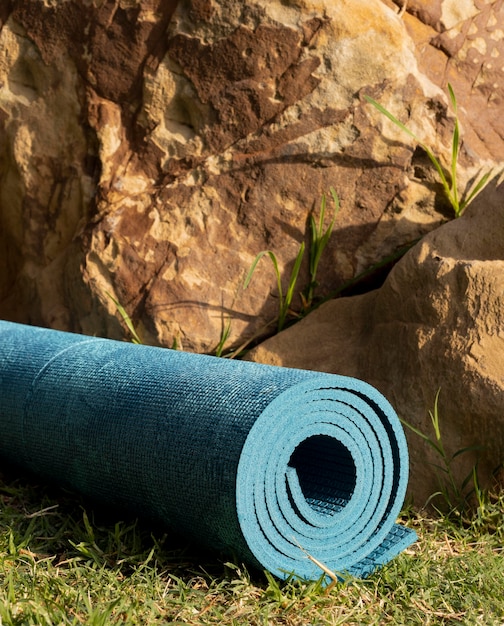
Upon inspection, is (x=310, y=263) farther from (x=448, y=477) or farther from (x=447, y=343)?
(x=448, y=477)

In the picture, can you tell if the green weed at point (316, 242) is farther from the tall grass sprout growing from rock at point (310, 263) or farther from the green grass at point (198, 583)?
the green grass at point (198, 583)

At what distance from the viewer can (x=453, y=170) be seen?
12.7 feet

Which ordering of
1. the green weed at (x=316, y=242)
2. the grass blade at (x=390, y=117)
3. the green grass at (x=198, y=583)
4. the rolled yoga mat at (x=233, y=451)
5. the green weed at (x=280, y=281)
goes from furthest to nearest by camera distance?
the green weed at (x=316, y=242), the green weed at (x=280, y=281), the grass blade at (x=390, y=117), the rolled yoga mat at (x=233, y=451), the green grass at (x=198, y=583)

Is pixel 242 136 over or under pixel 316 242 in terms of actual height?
over

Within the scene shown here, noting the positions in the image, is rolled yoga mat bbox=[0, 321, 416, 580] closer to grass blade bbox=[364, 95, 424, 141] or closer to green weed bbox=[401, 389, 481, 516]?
green weed bbox=[401, 389, 481, 516]

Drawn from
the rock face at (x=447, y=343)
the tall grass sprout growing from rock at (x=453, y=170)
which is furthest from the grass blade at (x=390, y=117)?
the rock face at (x=447, y=343)

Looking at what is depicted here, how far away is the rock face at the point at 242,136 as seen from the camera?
3957 mm

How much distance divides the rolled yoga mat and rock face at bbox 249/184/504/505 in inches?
16.3

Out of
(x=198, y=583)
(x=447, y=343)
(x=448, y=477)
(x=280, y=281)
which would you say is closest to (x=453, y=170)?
(x=280, y=281)

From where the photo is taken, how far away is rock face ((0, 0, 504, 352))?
3.96 m

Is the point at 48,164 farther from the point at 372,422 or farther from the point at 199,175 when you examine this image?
the point at 372,422

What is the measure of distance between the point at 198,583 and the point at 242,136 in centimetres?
227

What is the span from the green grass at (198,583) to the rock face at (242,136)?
1438 millimetres

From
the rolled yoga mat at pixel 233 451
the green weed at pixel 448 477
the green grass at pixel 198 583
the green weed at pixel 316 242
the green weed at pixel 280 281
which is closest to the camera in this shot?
the green grass at pixel 198 583
